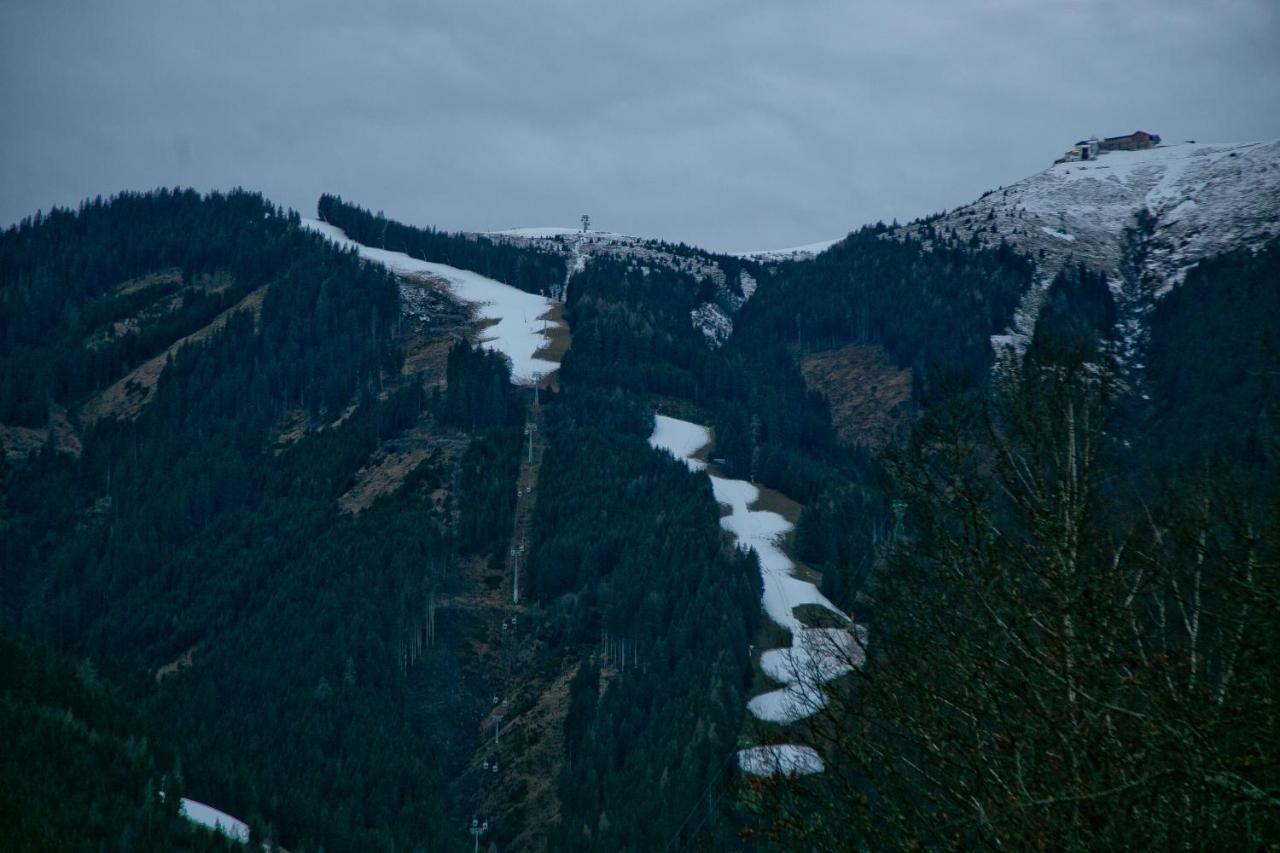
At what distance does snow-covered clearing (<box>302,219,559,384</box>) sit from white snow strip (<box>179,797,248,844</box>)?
60.4m

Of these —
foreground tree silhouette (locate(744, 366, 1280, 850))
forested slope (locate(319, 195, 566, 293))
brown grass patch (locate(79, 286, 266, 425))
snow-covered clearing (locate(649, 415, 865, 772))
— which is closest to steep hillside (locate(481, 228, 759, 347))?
forested slope (locate(319, 195, 566, 293))

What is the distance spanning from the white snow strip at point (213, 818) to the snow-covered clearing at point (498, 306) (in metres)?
60.4

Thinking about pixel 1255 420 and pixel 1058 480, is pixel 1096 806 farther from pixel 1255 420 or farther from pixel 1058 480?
pixel 1255 420

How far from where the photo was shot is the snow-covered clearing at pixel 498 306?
118438mm

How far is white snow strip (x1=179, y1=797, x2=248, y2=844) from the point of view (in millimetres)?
50938

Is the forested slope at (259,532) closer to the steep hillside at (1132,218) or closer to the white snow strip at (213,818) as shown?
the white snow strip at (213,818)

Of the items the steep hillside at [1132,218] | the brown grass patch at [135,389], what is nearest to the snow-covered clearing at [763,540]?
the steep hillside at [1132,218]

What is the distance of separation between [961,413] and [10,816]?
40.2m

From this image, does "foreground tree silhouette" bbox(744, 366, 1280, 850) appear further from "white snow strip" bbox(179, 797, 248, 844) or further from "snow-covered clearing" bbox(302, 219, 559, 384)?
"snow-covered clearing" bbox(302, 219, 559, 384)

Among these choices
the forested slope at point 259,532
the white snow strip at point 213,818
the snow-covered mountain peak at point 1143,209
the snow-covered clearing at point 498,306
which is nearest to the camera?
the white snow strip at point 213,818

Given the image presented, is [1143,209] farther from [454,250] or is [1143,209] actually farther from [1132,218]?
[454,250]

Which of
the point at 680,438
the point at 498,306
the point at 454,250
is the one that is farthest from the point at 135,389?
the point at 680,438

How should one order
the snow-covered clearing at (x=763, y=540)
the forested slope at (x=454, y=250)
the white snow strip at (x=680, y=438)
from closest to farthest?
the snow-covered clearing at (x=763, y=540) < the white snow strip at (x=680, y=438) < the forested slope at (x=454, y=250)

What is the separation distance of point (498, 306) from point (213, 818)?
92.6 m
